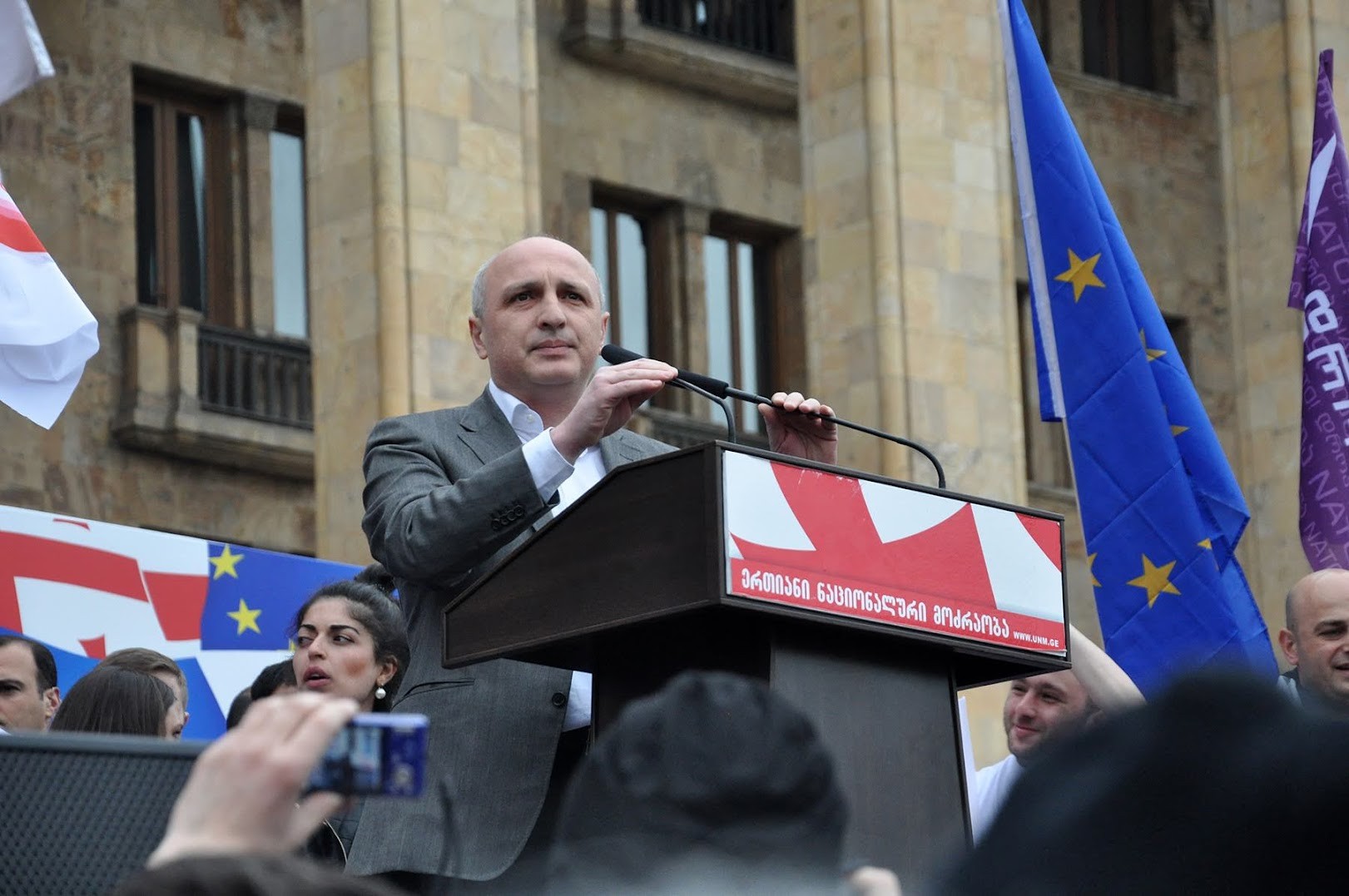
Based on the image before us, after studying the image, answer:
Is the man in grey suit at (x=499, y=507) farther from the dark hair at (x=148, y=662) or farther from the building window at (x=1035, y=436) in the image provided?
the building window at (x=1035, y=436)

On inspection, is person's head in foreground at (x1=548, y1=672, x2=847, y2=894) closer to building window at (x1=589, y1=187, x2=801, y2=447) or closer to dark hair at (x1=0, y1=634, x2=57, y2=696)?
dark hair at (x1=0, y1=634, x2=57, y2=696)

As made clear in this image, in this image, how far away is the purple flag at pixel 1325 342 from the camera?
9.15 m

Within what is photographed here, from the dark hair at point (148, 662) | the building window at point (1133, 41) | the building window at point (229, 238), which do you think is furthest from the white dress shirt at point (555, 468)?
the building window at point (1133, 41)

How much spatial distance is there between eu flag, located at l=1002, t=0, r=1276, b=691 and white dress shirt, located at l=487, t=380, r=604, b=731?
3.49m

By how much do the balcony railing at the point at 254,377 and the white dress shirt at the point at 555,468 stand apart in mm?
13215

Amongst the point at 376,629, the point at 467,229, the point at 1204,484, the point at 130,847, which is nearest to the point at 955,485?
the point at 467,229

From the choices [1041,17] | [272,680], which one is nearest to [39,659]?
[272,680]

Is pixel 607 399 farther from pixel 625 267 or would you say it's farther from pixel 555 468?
pixel 625 267

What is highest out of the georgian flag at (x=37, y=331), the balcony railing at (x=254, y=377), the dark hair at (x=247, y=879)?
the balcony railing at (x=254, y=377)

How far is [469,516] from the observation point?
408 centimetres

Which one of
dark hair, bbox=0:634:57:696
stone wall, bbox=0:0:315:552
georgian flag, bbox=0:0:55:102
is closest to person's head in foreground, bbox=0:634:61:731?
dark hair, bbox=0:634:57:696

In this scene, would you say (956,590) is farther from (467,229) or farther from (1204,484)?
(467,229)

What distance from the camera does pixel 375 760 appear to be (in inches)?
86.4

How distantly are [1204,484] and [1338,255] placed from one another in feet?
5.23
